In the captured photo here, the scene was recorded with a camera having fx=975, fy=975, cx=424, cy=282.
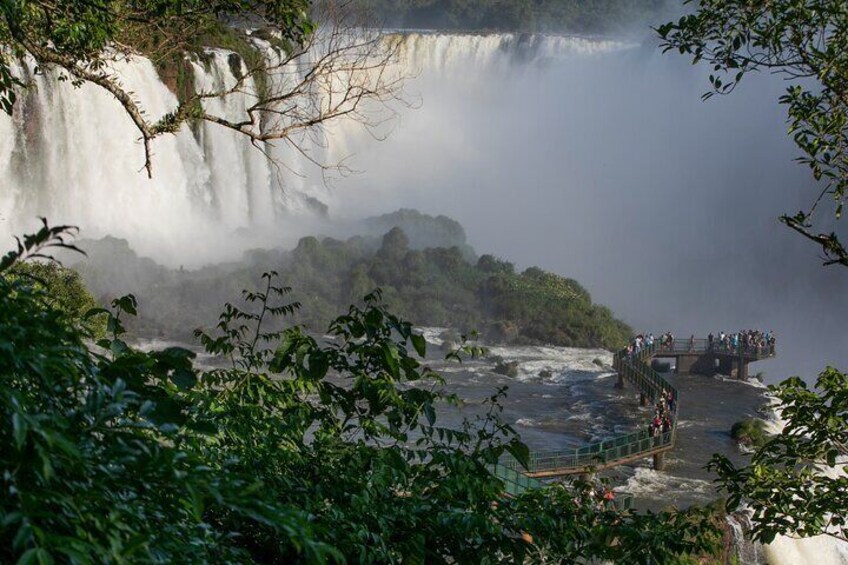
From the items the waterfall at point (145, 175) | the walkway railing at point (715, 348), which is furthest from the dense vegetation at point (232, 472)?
the walkway railing at point (715, 348)

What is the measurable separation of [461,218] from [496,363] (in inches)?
656

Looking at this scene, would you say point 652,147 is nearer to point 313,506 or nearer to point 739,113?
point 739,113

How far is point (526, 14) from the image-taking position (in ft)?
187

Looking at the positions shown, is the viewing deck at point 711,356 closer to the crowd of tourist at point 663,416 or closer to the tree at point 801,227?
the crowd of tourist at point 663,416

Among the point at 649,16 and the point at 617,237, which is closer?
the point at 617,237

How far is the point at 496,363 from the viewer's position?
20.5 m

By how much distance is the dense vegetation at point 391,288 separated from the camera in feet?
67.4

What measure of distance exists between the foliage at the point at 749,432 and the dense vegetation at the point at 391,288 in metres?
7.52

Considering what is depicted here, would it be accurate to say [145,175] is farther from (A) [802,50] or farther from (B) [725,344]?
(A) [802,50]

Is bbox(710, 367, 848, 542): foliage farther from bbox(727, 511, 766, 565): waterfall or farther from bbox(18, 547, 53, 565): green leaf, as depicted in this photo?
bbox(727, 511, 766, 565): waterfall

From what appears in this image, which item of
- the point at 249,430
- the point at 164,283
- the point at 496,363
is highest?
the point at 249,430

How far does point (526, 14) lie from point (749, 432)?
44.8m

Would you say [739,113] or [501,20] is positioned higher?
[501,20]

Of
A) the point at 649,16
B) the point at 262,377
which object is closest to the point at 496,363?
the point at 262,377
